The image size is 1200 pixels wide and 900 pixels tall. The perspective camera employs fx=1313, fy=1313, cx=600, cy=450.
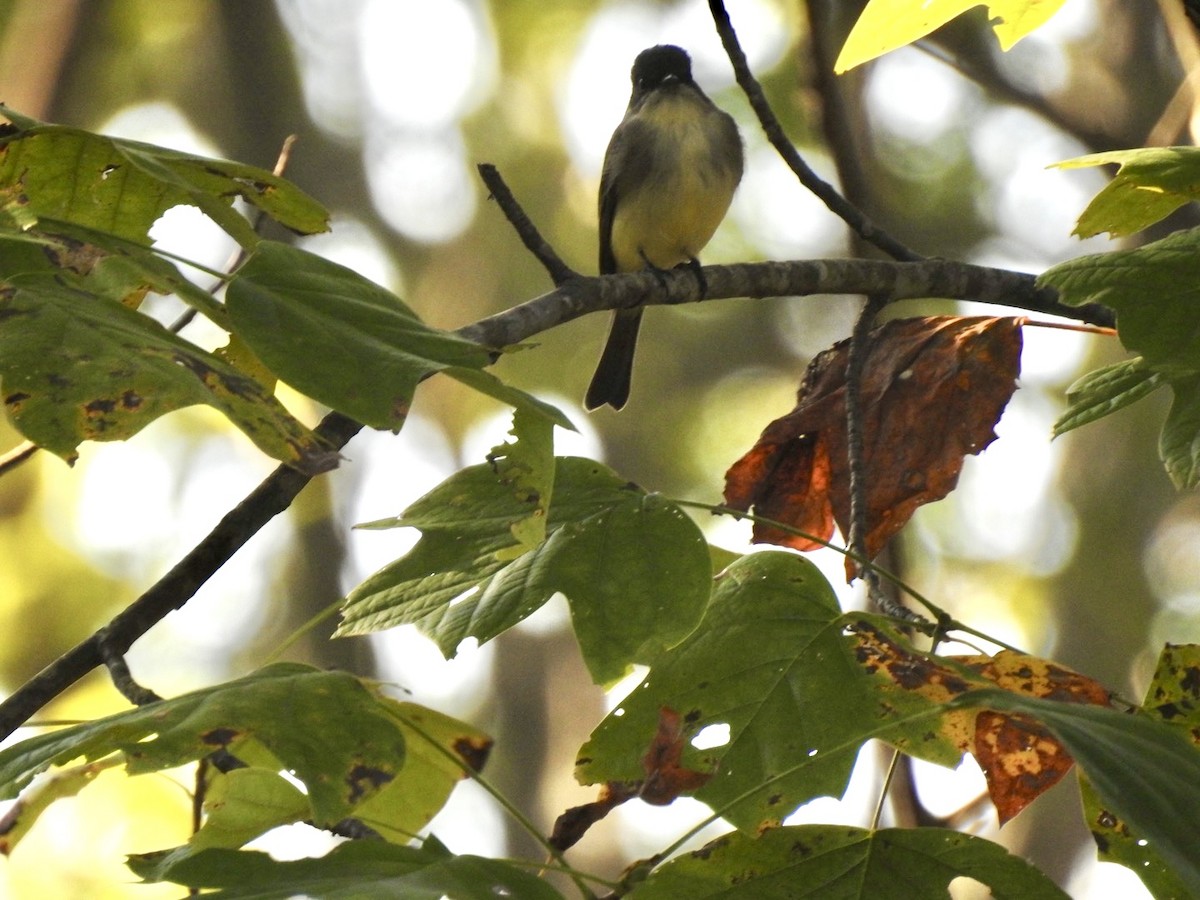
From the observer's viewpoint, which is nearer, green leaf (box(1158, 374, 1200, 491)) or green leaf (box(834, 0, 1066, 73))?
green leaf (box(1158, 374, 1200, 491))

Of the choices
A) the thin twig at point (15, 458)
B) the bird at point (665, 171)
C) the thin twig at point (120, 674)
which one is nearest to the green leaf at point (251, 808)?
the thin twig at point (120, 674)

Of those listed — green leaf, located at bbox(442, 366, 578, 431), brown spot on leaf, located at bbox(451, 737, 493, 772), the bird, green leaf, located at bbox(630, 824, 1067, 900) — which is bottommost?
green leaf, located at bbox(630, 824, 1067, 900)

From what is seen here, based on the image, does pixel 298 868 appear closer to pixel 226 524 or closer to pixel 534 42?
pixel 226 524

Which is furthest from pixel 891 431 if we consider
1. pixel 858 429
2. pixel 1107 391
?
pixel 1107 391

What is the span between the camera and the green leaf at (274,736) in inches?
49.1

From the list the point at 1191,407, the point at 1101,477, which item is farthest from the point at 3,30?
the point at 1191,407

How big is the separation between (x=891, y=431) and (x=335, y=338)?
1.58 meters

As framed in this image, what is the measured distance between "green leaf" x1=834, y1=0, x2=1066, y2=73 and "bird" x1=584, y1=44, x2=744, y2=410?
11.6ft

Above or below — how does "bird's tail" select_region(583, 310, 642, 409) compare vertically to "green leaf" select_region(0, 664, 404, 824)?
above

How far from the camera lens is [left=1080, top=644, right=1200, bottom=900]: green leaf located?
154 centimetres

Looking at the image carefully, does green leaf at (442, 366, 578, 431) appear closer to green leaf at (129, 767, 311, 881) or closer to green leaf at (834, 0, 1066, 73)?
green leaf at (129, 767, 311, 881)

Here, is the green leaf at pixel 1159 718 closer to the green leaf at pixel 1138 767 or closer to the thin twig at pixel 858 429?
the green leaf at pixel 1138 767

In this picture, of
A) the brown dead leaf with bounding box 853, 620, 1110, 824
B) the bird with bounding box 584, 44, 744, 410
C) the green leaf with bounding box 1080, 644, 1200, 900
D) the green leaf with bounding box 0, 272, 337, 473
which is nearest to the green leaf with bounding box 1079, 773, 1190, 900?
the green leaf with bounding box 1080, 644, 1200, 900

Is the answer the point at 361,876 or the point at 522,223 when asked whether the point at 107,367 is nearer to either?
→ the point at 361,876
